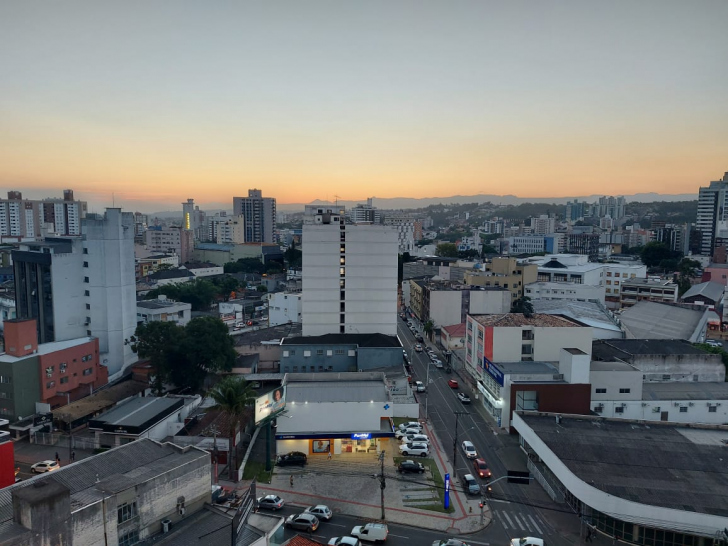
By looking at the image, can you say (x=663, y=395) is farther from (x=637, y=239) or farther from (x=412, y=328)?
(x=637, y=239)

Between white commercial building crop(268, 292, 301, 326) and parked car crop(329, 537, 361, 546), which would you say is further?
white commercial building crop(268, 292, 301, 326)

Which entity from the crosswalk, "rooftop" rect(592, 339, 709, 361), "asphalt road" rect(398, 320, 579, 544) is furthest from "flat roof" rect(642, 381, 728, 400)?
the crosswalk

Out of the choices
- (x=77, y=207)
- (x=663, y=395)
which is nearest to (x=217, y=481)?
(x=663, y=395)

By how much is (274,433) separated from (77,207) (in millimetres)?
166176

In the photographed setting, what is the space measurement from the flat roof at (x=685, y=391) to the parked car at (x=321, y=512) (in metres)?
24.7

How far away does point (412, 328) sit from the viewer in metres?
69.1

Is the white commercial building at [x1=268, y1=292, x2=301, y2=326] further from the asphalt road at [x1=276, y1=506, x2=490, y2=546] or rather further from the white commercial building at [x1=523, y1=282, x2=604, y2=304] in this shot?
the asphalt road at [x1=276, y1=506, x2=490, y2=546]

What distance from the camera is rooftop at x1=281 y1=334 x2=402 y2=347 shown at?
46.1 metres

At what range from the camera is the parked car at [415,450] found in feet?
103

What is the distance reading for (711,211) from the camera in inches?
5787

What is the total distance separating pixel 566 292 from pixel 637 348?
1306 inches

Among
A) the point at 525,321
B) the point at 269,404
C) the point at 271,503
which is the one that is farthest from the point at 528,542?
the point at 525,321

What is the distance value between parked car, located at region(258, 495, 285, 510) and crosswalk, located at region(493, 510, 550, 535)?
10837 millimetres

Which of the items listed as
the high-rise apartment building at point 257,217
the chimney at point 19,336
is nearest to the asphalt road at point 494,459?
the chimney at point 19,336
